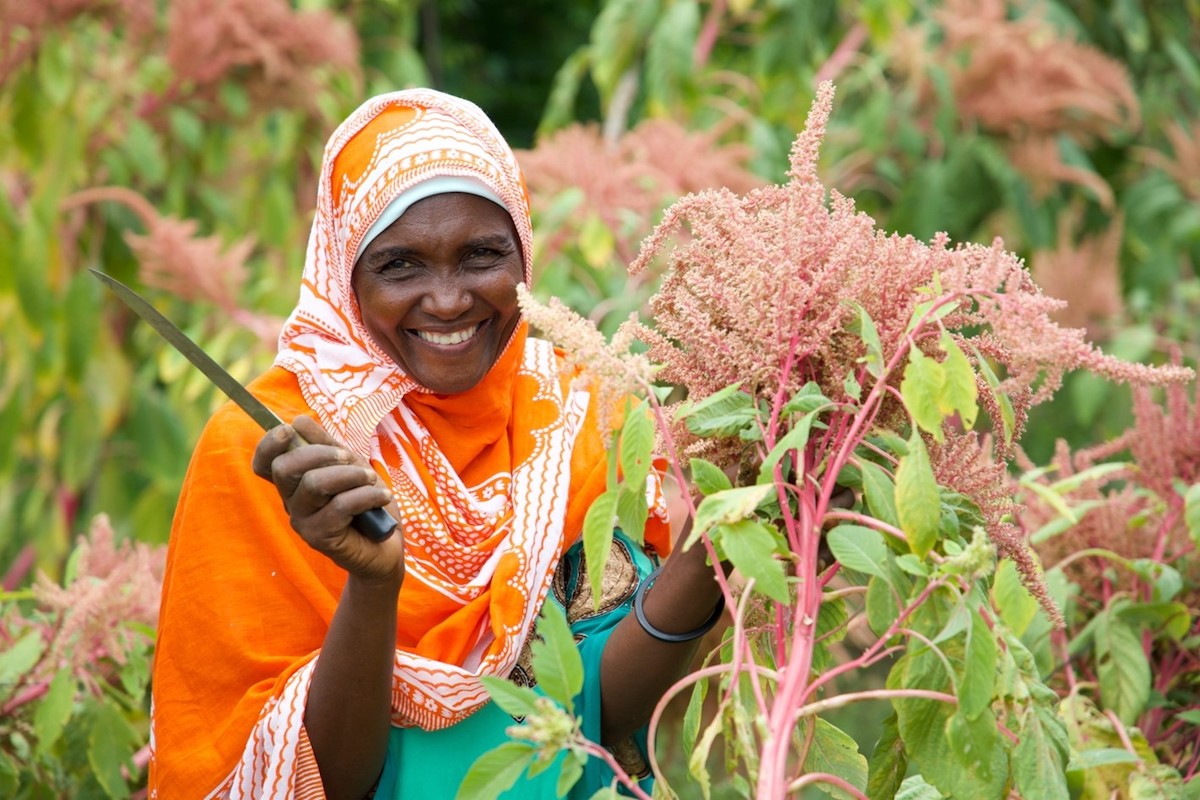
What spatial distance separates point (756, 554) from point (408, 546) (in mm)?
709

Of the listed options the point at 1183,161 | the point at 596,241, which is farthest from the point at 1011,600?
the point at 1183,161

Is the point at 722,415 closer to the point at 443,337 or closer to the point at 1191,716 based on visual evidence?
the point at 443,337

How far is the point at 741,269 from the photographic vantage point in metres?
1.60

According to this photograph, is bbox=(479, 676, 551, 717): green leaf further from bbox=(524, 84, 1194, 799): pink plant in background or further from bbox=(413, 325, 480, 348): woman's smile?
bbox=(413, 325, 480, 348): woman's smile

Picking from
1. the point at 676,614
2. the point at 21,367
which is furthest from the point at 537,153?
the point at 676,614

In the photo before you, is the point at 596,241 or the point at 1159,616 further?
the point at 596,241

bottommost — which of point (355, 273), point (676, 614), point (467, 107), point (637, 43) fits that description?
point (676, 614)

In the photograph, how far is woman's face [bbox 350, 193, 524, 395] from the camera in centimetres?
195

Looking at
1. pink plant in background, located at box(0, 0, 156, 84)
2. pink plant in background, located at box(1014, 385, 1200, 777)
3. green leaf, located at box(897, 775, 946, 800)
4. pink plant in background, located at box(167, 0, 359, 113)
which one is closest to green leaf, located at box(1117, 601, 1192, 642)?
pink plant in background, located at box(1014, 385, 1200, 777)

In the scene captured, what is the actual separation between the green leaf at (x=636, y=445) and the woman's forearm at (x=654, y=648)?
1.06 feet

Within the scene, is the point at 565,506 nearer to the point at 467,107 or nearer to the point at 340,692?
the point at 340,692

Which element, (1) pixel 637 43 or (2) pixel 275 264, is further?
(1) pixel 637 43

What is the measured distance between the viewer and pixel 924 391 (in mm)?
1431

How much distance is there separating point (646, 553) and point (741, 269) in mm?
695
